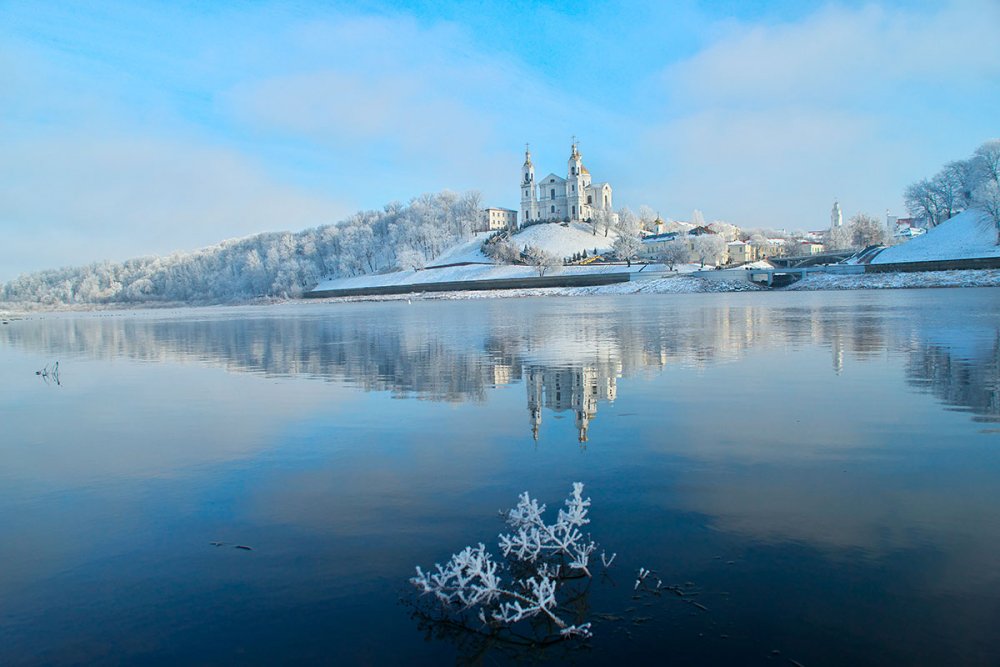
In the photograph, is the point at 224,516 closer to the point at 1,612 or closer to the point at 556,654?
the point at 1,612

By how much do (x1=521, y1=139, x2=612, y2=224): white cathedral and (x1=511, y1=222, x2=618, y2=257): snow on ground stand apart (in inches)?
201

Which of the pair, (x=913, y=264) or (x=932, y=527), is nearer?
(x=932, y=527)

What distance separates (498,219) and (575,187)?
19.6 metres

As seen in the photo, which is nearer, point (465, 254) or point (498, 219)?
point (465, 254)

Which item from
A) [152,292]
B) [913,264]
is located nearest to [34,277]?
[152,292]

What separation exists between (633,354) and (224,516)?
1426 cm

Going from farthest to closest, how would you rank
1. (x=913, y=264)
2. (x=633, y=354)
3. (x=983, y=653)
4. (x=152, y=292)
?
1. (x=152, y=292)
2. (x=913, y=264)
3. (x=633, y=354)
4. (x=983, y=653)

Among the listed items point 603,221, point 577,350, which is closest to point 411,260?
point 603,221

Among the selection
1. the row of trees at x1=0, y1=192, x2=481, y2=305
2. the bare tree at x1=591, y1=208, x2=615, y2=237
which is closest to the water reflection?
the row of trees at x1=0, y1=192, x2=481, y2=305

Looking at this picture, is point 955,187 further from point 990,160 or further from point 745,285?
point 745,285

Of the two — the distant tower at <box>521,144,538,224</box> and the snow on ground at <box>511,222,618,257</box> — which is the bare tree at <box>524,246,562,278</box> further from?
the distant tower at <box>521,144,538,224</box>

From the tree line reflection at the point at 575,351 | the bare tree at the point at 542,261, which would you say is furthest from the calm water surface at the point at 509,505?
the bare tree at the point at 542,261

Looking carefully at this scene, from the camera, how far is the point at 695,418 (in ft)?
37.7

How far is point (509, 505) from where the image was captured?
757cm
